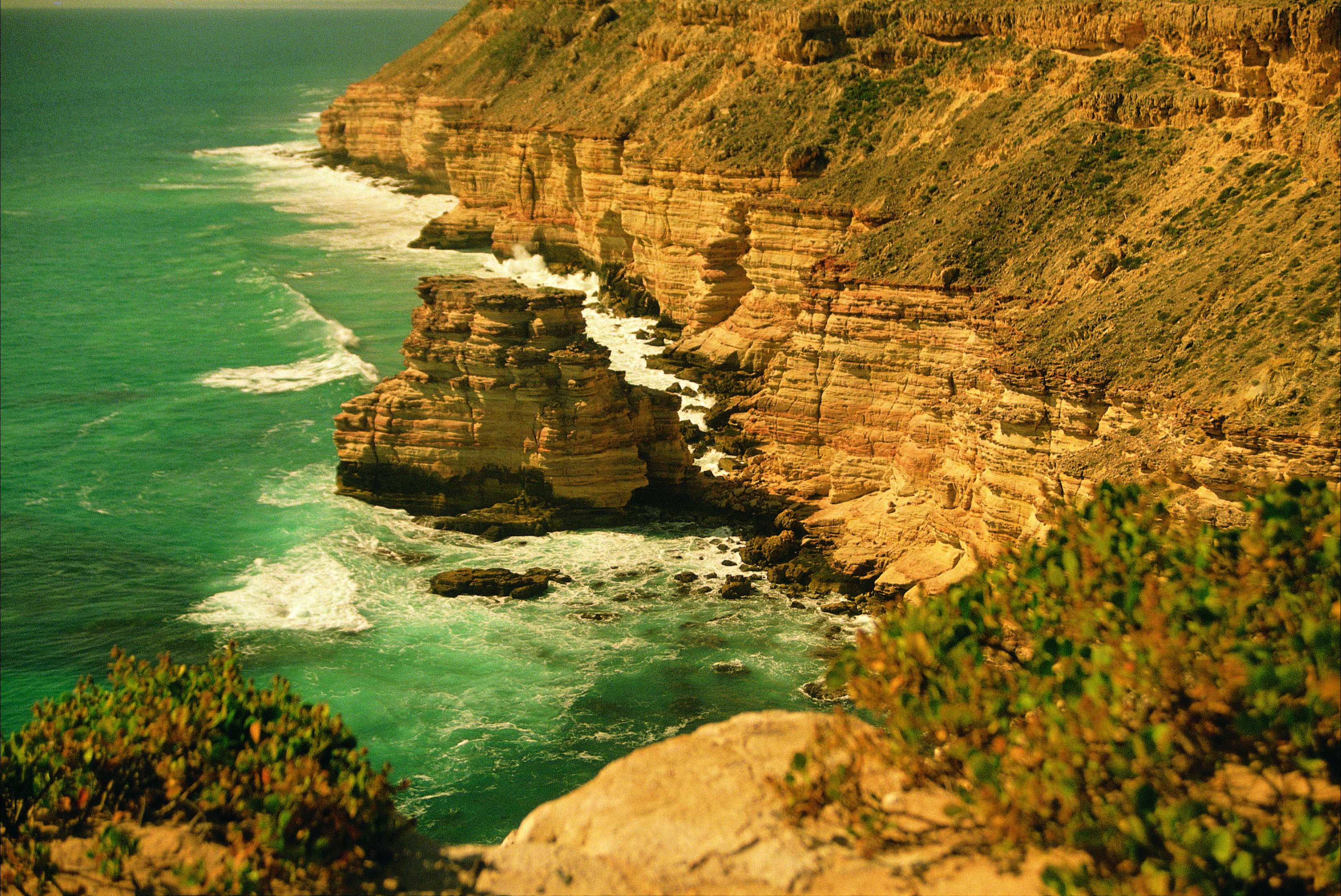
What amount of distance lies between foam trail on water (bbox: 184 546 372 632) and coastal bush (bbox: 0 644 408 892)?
18.5 m

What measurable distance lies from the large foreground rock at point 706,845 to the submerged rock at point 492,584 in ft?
69.1

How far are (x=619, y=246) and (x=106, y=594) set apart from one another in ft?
115

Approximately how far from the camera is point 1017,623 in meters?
15.0

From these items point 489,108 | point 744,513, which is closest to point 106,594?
point 744,513

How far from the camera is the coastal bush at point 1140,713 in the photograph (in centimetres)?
1088

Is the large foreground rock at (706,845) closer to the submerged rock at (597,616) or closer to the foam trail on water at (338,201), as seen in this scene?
the submerged rock at (597,616)

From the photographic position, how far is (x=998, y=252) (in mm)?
36125

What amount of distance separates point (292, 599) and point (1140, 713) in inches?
1085

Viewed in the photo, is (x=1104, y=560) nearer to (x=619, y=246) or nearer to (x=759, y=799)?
(x=759, y=799)

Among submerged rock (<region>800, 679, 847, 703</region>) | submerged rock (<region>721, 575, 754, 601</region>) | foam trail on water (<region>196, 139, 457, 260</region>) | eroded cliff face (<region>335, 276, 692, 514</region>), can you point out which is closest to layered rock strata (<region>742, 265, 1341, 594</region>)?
submerged rock (<region>721, 575, 754, 601</region>)

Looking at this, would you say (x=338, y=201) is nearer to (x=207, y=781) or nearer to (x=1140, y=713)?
(x=207, y=781)

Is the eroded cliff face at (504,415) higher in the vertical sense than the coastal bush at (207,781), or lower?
lower

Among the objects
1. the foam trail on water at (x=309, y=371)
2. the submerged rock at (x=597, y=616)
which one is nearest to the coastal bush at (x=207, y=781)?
the submerged rock at (x=597, y=616)

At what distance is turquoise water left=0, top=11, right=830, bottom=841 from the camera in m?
29.4
